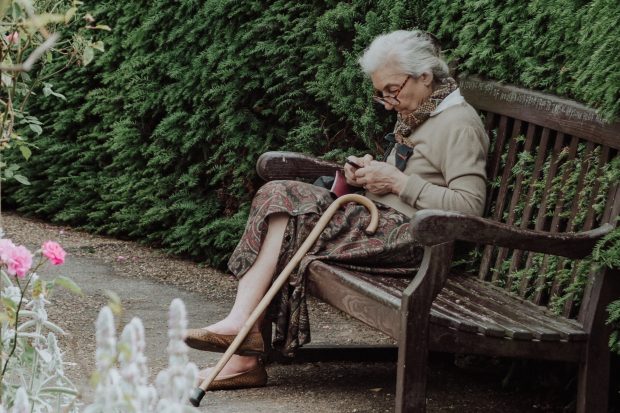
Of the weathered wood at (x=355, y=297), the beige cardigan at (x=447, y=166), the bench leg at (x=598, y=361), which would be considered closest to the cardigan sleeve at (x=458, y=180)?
the beige cardigan at (x=447, y=166)

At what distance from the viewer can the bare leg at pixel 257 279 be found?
391 cm

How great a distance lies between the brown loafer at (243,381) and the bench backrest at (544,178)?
36.5 inches

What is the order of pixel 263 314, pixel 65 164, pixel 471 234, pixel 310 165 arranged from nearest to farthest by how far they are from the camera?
1. pixel 471 234
2. pixel 263 314
3. pixel 310 165
4. pixel 65 164

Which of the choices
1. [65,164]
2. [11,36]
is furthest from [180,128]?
[11,36]

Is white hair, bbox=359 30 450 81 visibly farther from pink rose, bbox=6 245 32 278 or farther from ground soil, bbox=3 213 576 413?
pink rose, bbox=6 245 32 278

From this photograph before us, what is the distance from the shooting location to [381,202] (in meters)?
4.06

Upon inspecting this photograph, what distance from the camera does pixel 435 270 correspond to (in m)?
3.19

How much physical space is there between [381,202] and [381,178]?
0.48 ft

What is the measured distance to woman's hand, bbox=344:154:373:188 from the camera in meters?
4.04

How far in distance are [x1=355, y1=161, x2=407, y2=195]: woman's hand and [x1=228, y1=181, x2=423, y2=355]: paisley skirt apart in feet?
0.29

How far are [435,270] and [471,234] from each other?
152 mm

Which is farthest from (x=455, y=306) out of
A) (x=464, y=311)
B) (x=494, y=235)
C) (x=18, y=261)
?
(x=18, y=261)

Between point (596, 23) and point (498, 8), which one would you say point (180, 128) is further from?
point (596, 23)

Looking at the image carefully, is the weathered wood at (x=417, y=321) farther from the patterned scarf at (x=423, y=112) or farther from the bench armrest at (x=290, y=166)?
the bench armrest at (x=290, y=166)
